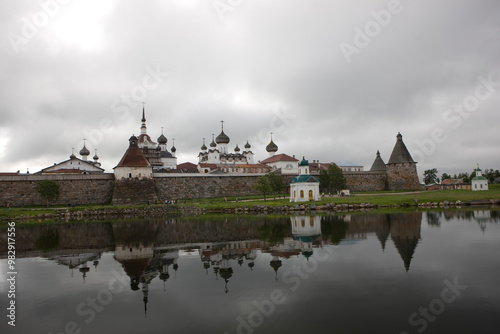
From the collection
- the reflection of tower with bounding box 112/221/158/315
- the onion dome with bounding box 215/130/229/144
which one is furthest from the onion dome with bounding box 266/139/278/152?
the reflection of tower with bounding box 112/221/158/315

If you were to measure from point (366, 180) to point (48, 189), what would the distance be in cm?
4407

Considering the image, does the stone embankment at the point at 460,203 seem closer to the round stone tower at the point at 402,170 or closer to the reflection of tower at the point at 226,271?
the round stone tower at the point at 402,170

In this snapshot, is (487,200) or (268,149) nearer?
(487,200)

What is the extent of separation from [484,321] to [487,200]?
29616 millimetres

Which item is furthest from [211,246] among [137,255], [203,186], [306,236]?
[203,186]

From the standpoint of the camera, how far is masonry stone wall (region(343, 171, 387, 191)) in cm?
5034

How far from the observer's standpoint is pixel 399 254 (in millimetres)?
10867

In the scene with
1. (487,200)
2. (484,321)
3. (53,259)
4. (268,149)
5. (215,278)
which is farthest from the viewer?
(268,149)

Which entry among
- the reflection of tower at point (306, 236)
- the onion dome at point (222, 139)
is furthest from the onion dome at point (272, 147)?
the reflection of tower at point (306, 236)

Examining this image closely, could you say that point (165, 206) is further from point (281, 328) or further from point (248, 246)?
point (281, 328)

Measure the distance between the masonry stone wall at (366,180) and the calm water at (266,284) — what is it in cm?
3562

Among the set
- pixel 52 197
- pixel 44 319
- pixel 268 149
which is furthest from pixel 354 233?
pixel 268 149

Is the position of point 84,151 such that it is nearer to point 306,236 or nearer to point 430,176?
point 306,236

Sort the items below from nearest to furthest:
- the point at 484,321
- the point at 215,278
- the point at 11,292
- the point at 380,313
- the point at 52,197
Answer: the point at 484,321
the point at 380,313
the point at 11,292
the point at 215,278
the point at 52,197
